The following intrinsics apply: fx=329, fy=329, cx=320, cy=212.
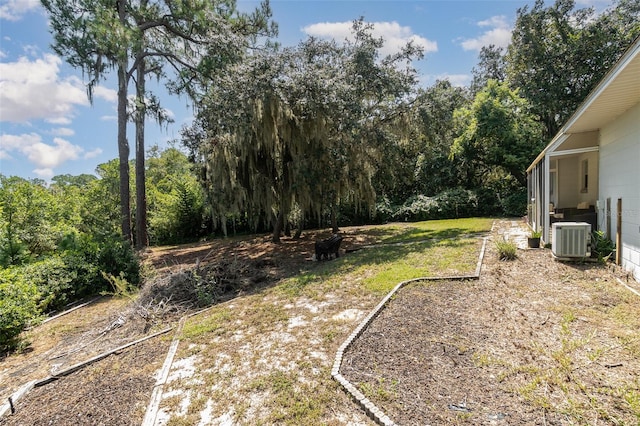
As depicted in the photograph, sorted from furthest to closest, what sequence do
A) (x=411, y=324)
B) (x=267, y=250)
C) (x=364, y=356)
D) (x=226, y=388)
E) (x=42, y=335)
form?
(x=267, y=250)
(x=42, y=335)
(x=411, y=324)
(x=364, y=356)
(x=226, y=388)

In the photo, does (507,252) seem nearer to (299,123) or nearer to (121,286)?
(299,123)

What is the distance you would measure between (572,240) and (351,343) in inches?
191

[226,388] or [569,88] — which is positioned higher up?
[569,88]

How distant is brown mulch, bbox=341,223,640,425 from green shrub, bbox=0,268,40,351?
4.92 m

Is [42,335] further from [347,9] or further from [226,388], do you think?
[347,9]

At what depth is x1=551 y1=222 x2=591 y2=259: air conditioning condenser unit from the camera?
5805 mm

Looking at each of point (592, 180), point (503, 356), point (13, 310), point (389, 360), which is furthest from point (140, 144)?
point (592, 180)

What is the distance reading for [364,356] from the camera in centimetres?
328

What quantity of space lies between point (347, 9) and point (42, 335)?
12284mm

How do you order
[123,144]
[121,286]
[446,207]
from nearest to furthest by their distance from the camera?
[121,286] → [123,144] → [446,207]

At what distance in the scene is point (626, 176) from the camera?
544 centimetres

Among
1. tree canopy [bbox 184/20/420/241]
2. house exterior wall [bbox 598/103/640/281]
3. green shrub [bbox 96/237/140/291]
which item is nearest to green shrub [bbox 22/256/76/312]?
green shrub [bbox 96/237/140/291]

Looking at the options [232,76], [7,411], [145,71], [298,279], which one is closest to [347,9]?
[232,76]

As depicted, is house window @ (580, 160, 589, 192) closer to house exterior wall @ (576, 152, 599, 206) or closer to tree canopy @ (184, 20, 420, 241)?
house exterior wall @ (576, 152, 599, 206)
